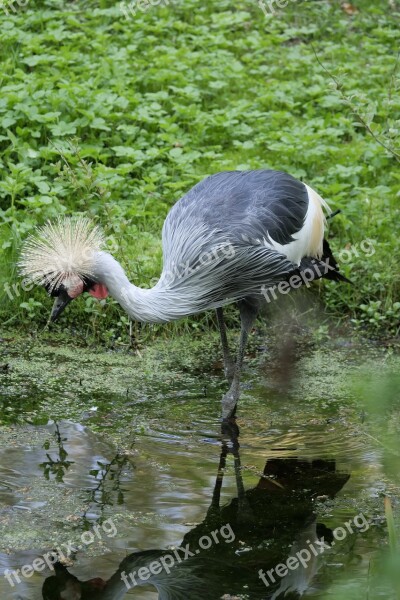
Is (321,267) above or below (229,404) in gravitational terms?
above

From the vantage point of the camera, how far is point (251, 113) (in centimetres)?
734

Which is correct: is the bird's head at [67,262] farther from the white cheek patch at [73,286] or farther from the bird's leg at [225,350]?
the bird's leg at [225,350]

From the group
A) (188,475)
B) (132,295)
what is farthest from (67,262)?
(188,475)

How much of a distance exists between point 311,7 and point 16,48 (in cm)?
291

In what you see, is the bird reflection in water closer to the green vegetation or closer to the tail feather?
the tail feather

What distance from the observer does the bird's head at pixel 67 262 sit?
4203 millimetres

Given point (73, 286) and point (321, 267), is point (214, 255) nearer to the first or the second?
point (73, 286)

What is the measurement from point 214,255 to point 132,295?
49cm

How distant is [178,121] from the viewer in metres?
7.32

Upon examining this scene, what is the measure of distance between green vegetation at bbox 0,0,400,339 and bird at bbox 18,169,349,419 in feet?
2.06

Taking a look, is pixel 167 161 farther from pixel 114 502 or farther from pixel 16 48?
pixel 114 502

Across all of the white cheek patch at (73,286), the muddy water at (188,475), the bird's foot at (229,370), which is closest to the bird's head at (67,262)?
the white cheek patch at (73,286)

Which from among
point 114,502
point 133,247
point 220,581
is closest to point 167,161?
point 133,247

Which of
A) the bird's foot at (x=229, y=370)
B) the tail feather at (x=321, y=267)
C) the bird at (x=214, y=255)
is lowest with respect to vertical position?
the bird's foot at (x=229, y=370)
